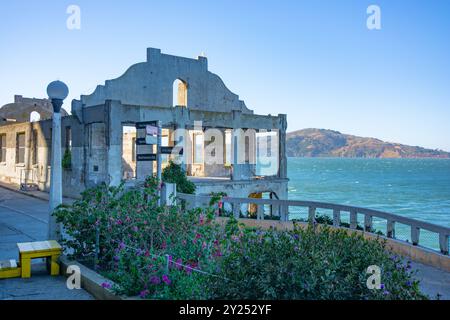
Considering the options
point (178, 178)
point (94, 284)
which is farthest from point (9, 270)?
point (178, 178)

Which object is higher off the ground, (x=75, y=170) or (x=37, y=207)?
(x=75, y=170)

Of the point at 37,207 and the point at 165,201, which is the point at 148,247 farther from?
the point at 37,207

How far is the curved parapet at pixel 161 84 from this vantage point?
86.7 feet

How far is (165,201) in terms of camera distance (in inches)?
419

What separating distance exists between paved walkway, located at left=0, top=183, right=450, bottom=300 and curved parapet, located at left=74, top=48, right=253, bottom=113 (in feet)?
22.9

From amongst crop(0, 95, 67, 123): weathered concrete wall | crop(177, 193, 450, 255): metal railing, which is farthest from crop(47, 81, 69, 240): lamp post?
crop(0, 95, 67, 123): weathered concrete wall

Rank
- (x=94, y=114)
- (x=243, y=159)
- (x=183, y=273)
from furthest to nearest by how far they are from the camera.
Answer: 1. (x=243, y=159)
2. (x=94, y=114)
3. (x=183, y=273)

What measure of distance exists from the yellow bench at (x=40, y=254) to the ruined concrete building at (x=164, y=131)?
12.2 m

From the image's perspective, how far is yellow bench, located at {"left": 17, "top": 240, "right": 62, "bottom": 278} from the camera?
8039 millimetres

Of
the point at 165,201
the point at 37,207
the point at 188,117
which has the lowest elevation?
the point at 37,207

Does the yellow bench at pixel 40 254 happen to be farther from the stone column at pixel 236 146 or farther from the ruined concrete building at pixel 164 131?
the stone column at pixel 236 146

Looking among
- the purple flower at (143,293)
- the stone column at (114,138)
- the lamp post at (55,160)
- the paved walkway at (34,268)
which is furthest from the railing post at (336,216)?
the stone column at (114,138)

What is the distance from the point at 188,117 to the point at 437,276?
17.4 metres
